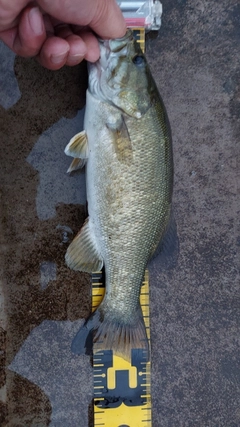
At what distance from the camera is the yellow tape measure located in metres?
2.09

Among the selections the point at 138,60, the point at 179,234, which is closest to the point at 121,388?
the point at 179,234

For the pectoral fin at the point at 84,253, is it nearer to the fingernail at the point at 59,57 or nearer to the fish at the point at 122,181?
the fish at the point at 122,181

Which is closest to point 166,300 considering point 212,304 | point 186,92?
point 212,304

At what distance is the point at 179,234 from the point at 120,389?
2.98 feet

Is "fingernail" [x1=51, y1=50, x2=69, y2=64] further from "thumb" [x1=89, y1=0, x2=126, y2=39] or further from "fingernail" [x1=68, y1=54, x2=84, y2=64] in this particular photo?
"thumb" [x1=89, y1=0, x2=126, y2=39]

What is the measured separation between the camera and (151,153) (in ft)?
5.94

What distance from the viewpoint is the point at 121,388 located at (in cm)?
211

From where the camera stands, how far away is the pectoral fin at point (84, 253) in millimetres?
1961

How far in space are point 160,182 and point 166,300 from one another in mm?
741

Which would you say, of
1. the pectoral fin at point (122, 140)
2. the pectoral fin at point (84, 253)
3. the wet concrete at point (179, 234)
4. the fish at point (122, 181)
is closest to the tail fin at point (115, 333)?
the fish at point (122, 181)

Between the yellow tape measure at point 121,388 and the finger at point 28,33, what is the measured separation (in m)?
0.67

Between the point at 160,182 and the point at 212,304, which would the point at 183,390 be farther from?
the point at 160,182

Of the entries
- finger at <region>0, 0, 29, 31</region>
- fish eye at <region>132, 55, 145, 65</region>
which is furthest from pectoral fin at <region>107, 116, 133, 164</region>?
finger at <region>0, 0, 29, 31</region>

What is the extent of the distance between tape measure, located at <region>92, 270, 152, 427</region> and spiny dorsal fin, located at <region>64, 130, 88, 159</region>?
2.23 feet
